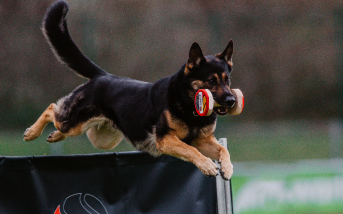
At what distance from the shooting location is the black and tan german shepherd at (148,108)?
122 inches

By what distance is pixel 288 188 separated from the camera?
16.4ft

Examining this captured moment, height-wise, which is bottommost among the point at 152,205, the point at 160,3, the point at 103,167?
the point at 152,205

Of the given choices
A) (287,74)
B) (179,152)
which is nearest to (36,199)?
(179,152)

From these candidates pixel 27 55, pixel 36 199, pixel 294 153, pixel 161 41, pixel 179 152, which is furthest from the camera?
pixel 161 41

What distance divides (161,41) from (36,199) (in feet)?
21.9

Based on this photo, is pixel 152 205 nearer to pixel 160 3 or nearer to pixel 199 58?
pixel 199 58

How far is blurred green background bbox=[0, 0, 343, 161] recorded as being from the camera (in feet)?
25.5

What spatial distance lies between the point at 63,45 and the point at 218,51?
4.53 meters

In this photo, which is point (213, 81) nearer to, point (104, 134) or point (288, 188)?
point (104, 134)

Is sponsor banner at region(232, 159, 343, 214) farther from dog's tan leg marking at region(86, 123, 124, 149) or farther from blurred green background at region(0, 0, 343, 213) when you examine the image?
dog's tan leg marking at region(86, 123, 124, 149)

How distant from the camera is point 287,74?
35.0ft

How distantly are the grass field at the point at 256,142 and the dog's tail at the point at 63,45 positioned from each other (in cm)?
238

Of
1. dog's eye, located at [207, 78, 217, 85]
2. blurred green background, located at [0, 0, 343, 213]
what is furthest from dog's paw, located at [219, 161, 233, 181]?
blurred green background, located at [0, 0, 343, 213]

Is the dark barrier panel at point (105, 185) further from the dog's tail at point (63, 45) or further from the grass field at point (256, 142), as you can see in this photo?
the grass field at point (256, 142)
